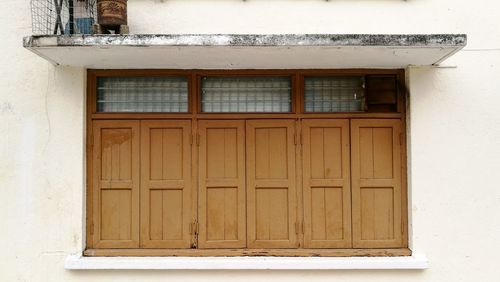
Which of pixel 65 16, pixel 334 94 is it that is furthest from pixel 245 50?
pixel 65 16

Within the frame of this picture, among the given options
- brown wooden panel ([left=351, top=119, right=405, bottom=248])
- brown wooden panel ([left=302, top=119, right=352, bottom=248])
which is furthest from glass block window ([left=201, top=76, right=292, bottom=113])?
brown wooden panel ([left=351, top=119, right=405, bottom=248])

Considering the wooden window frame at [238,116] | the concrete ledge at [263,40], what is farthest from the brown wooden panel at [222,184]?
the concrete ledge at [263,40]

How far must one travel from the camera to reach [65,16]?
4988 millimetres

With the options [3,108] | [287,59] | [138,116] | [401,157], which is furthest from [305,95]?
[3,108]

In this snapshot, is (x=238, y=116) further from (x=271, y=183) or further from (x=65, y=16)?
(x=65, y=16)

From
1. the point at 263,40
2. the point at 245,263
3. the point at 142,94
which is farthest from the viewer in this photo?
the point at 142,94

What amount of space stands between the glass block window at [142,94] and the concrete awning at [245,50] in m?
0.20

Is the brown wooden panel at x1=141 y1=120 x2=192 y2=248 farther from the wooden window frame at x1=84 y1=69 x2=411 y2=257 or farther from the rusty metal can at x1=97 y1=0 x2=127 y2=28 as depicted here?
the rusty metal can at x1=97 y1=0 x2=127 y2=28

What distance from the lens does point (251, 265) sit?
16.3 ft

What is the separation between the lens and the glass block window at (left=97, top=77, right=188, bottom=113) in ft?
17.3

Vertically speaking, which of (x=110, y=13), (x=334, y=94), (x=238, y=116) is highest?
(x=110, y=13)

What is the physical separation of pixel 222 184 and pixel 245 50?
1.56m

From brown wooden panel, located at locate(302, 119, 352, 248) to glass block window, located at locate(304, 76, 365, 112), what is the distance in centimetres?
20

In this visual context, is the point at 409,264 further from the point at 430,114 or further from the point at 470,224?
the point at 430,114
